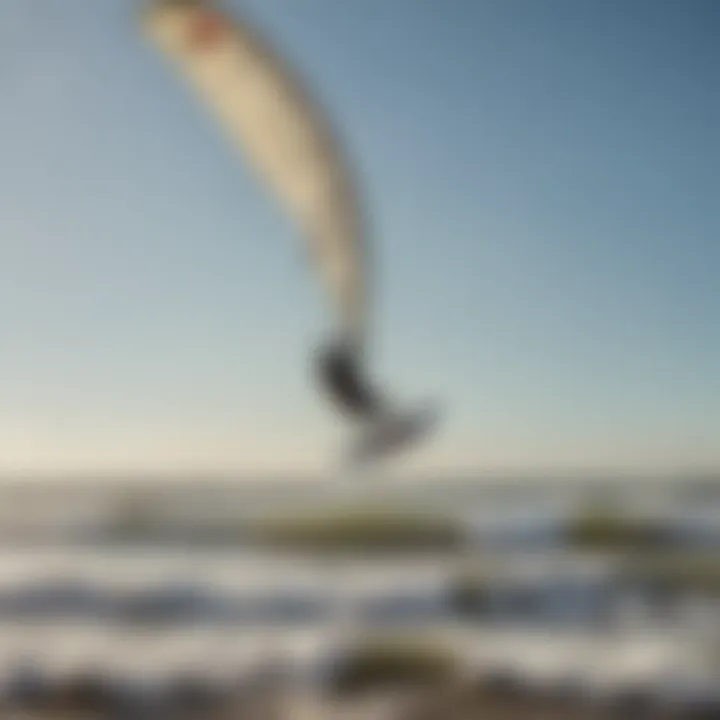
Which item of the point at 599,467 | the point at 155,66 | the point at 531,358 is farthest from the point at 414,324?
the point at 155,66

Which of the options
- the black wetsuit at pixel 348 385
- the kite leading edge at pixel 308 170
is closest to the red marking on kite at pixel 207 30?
the kite leading edge at pixel 308 170

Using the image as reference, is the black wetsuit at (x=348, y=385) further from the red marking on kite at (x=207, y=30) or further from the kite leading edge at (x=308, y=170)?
the red marking on kite at (x=207, y=30)

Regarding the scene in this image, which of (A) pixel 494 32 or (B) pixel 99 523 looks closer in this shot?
(A) pixel 494 32

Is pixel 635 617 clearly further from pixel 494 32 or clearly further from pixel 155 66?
pixel 155 66

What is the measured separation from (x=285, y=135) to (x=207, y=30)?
119mm

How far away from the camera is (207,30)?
0.93 m

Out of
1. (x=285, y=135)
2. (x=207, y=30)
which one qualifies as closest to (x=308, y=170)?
(x=285, y=135)

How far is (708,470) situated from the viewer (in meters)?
0.98

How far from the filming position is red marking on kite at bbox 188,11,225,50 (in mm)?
930

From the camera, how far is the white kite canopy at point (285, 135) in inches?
36.5

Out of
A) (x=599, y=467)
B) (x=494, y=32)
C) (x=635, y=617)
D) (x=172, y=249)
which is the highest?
(x=494, y=32)

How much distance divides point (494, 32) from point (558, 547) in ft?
1.74

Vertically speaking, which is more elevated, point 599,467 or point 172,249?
point 172,249

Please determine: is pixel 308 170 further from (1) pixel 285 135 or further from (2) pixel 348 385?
(2) pixel 348 385
